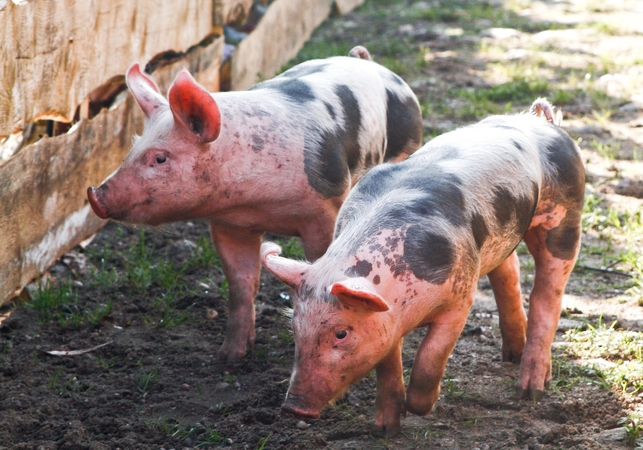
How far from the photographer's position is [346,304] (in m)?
3.02

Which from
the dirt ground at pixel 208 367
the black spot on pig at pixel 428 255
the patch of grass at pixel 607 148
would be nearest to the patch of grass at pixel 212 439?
the dirt ground at pixel 208 367

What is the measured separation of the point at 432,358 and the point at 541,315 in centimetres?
88

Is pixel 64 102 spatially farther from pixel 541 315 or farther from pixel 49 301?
pixel 541 315

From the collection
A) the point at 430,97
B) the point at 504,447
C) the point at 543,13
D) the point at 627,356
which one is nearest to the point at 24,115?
the point at 504,447

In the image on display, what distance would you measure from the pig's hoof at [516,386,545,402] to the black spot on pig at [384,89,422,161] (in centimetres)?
147

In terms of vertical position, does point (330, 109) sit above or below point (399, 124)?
above

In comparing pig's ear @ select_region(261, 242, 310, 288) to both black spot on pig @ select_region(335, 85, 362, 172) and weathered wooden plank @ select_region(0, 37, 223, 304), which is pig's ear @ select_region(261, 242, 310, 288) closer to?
black spot on pig @ select_region(335, 85, 362, 172)

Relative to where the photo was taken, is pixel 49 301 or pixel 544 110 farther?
pixel 49 301

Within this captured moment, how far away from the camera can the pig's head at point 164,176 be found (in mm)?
3881

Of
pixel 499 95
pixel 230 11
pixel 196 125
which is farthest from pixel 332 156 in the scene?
pixel 499 95

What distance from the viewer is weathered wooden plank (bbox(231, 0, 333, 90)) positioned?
316 inches

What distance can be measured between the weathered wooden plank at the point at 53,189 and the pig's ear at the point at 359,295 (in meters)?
2.17

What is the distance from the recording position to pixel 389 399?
3.54 meters

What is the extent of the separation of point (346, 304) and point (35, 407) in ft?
5.24
